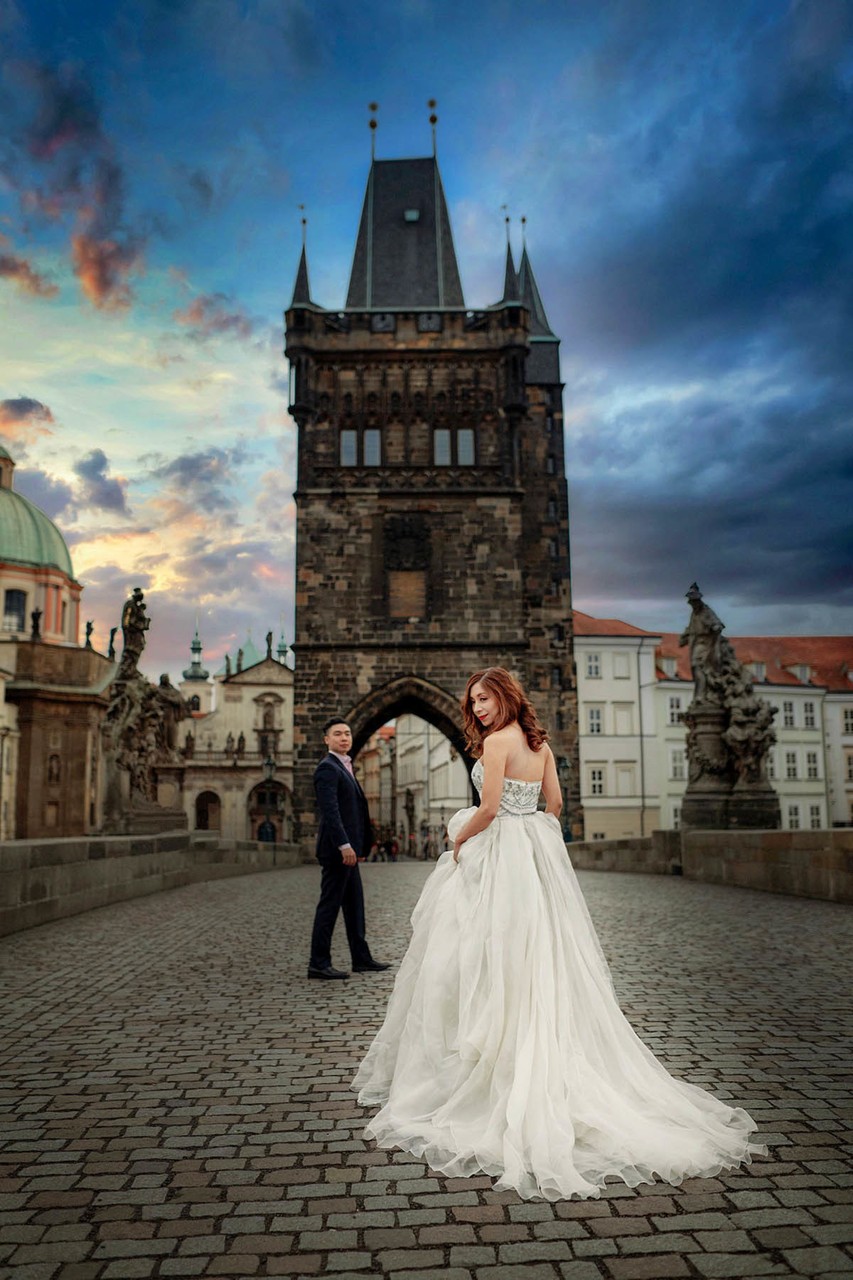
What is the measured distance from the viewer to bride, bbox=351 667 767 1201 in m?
3.25

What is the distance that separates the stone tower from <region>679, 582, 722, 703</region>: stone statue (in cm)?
1422

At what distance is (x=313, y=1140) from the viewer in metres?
3.55

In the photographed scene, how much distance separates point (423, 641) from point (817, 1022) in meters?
25.7

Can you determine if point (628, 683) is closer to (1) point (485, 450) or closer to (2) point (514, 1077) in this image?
(1) point (485, 450)

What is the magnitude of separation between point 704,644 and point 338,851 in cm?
1012

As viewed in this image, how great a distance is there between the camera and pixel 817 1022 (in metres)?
5.29

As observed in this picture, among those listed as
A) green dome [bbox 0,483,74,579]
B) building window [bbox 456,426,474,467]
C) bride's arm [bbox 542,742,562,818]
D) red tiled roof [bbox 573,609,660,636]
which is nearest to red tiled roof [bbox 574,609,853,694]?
red tiled roof [bbox 573,609,660,636]

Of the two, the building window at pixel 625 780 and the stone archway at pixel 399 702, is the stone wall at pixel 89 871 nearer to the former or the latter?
the stone archway at pixel 399 702

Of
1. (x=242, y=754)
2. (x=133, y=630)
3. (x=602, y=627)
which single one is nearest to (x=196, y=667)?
(x=242, y=754)

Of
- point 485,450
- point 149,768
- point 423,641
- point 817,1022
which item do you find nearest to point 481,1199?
point 817,1022

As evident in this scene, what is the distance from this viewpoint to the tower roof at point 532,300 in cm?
4059

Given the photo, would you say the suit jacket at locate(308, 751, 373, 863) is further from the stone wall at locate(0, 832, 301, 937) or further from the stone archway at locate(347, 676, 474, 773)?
the stone archway at locate(347, 676, 474, 773)

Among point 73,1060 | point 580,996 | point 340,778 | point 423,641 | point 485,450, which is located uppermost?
point 485,450

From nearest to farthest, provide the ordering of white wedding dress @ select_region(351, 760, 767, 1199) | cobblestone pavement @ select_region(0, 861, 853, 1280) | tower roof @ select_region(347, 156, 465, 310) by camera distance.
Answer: cobblestone pavement @ select_region(0, 861, 853, 1280)
white wedding dress @ select_region(351, 760, 767, 1199)
tower roof @ select_region(347, 156, 465, 310)
